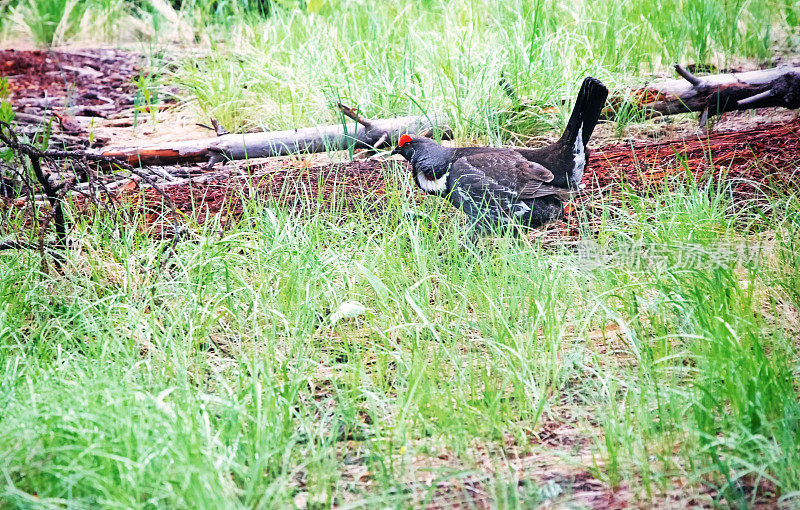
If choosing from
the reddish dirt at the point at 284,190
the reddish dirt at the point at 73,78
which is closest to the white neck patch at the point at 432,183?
the reddish dirt at the point at 284,190

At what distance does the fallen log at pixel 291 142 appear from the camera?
205 inches

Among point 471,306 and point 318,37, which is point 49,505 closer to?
point 471,306

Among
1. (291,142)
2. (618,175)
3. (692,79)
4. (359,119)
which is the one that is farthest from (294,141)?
(692,79)

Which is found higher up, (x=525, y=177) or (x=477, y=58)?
(x=477, y=58)

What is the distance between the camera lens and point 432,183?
180 inches

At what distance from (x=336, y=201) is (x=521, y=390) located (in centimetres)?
242

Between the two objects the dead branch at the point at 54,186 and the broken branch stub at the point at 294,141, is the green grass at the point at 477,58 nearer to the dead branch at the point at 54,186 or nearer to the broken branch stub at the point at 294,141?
the broken branch stub at the point at 294,141

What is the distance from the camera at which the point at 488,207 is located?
4.23 metres

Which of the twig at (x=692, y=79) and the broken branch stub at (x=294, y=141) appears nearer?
the twig at (x=692, y=79)

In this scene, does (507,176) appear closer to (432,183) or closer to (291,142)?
(432,183)

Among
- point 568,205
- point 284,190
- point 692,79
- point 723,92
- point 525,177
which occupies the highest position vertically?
point 692,79

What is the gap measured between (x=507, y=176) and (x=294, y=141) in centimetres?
193

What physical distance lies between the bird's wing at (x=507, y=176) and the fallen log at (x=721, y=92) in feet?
5.11

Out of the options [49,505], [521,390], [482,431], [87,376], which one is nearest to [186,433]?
[49,505]
